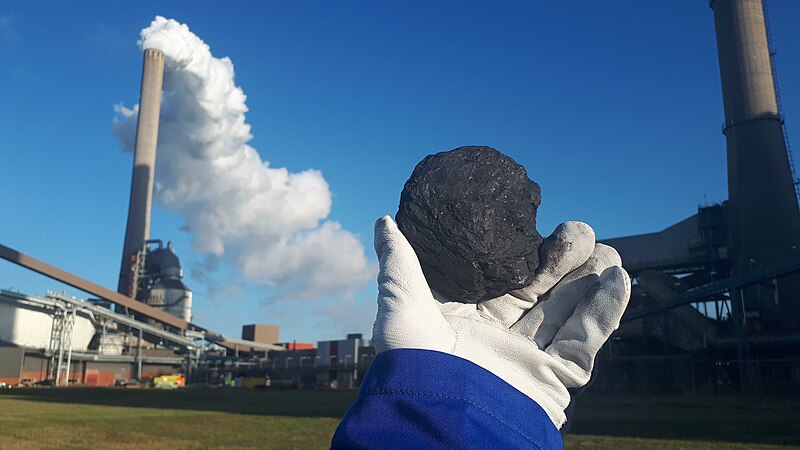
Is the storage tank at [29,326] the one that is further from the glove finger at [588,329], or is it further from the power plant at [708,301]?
the glove finger at [588,329]

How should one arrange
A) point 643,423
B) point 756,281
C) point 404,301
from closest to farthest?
point 404,301 < point 643,423 < point 756,281

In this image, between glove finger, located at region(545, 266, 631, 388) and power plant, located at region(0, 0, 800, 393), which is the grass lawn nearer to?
power plant, located at region(0, 0, 800, 393)

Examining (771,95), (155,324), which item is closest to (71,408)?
(771,95)

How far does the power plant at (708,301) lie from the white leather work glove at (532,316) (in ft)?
80.8

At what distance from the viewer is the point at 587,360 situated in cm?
220

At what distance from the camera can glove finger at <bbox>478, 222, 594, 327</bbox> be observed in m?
2.49

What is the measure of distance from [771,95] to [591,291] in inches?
1590

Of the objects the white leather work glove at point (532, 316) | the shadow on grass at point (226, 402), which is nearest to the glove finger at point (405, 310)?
the white leather work glove at point (532, 316)

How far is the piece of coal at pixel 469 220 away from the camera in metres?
2.27

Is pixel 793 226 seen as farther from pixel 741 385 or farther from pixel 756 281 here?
pixel 741 385

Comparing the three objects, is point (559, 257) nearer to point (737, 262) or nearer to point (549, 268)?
point (549, 268)

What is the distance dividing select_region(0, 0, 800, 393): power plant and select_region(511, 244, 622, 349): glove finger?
24.6m

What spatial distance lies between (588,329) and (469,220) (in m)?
0.56

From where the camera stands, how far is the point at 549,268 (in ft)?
8.20
